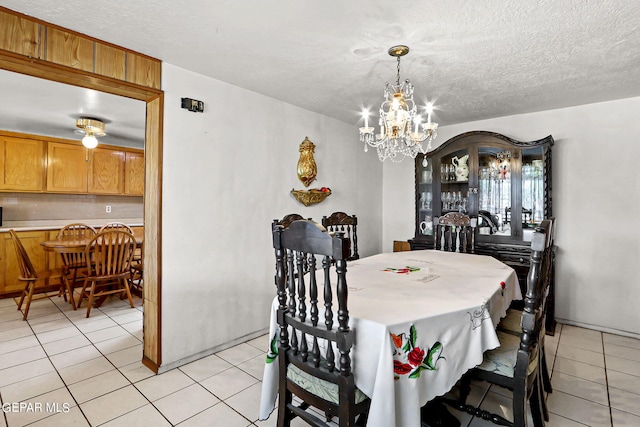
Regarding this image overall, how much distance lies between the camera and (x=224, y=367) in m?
2.44

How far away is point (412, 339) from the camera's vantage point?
126cm

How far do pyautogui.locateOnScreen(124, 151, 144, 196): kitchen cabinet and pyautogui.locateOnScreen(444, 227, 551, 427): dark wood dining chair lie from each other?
5654 millimetres

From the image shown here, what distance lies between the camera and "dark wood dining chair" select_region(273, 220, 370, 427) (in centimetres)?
119

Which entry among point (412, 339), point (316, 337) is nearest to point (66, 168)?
point (316, 337)

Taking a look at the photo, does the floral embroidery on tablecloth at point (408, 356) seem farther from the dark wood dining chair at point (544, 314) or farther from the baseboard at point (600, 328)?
the baseboard at point (600, 328)

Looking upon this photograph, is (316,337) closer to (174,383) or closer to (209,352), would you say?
(174,383)

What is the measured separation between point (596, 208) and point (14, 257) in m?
6.92

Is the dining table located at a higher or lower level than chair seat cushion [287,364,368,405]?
higher

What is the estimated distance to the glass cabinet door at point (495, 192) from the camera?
3375 millimetres

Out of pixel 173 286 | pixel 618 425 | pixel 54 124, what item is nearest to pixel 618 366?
pixel 618 425

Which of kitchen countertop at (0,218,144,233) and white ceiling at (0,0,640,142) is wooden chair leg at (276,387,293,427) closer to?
white ceiling at (0,0,640,142)

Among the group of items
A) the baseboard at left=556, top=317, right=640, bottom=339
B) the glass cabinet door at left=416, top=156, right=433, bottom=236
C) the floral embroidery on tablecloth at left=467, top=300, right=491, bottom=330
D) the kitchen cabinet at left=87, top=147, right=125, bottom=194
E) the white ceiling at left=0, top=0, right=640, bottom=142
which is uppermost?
the white ceiling at left=0, top=0, right=640, bottom=142
